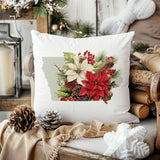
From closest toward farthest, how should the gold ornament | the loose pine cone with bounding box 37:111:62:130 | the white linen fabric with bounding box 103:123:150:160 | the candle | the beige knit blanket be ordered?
Result: 1. the white linen fabric with bounding box 103:123:150:160
2. the beige knit blanket
3. the loose pine cone with bounding box 37:111:62:130
4. the candle
5. the gold ornament

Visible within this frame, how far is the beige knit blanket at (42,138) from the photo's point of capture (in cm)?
94

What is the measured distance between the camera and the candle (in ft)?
5.05

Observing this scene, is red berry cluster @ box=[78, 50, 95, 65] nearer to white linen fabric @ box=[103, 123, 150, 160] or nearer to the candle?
white linen fabric @ box=[103, 123, 150, 160]

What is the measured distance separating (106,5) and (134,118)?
0.90 m

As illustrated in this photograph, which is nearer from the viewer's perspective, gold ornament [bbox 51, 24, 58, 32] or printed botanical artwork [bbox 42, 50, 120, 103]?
printed botanical artwork [bbox 42, 50, 120, 103]

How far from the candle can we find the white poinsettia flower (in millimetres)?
565

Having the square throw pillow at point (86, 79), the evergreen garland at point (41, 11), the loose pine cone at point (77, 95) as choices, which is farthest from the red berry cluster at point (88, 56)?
the evergreen garland at point (41, 11)

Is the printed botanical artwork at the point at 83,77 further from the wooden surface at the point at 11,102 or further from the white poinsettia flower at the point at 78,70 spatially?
the wooden surface at the point at 11,102

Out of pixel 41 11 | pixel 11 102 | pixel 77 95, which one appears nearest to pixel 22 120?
pixel 77 95

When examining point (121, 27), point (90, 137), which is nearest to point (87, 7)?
point (121, 27)

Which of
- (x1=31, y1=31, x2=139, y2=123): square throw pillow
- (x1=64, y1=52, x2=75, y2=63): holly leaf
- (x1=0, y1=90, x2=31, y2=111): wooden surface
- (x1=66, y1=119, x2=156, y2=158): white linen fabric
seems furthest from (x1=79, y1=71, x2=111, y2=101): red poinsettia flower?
(x1=0, y1=90, x2=31, y2=111): wooden surface

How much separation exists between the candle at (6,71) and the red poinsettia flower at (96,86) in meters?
0.64

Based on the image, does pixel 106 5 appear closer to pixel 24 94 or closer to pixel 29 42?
pixel 29 42

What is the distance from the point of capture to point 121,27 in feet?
5.48
